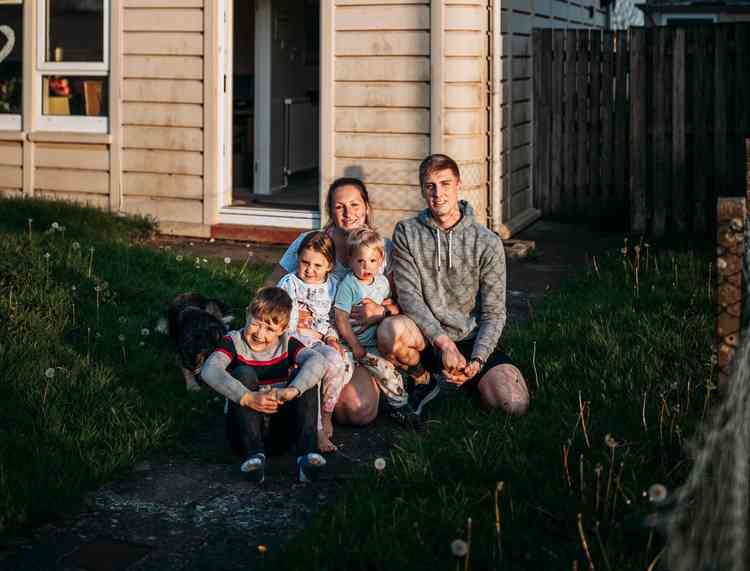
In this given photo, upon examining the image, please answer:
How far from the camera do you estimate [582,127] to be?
13.6 m

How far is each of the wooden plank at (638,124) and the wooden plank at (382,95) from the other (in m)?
2.32

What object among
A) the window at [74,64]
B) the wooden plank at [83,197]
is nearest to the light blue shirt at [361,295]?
the wooden plank at [83,197]

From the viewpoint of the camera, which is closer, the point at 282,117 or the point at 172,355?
the point at 172,355

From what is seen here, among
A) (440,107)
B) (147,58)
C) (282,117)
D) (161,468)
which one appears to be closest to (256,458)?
(161,468)

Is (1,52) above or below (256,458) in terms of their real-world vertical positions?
above

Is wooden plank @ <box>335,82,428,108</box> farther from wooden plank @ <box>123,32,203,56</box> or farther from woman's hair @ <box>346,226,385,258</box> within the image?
woman's hair @ <box>346,226,385,258</box>

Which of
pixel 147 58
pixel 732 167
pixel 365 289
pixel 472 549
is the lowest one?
pixel 472 549

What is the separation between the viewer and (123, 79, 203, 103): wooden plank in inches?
470

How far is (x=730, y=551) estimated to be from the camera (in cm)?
411

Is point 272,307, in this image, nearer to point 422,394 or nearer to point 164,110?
point 422,394

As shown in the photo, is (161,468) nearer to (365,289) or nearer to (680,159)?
(365,289)

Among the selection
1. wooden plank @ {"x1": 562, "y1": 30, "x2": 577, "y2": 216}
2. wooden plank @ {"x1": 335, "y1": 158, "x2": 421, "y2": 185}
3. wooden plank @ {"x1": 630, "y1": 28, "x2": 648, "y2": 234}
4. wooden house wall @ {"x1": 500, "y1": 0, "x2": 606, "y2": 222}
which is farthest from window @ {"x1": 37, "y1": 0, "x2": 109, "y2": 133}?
wooden plank @ {"x1": 630, "y1": 28, "x2": 648, "y2": 234}

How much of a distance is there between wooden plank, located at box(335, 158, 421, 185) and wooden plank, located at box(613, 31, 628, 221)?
10.6 ft

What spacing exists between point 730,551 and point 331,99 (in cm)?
789
